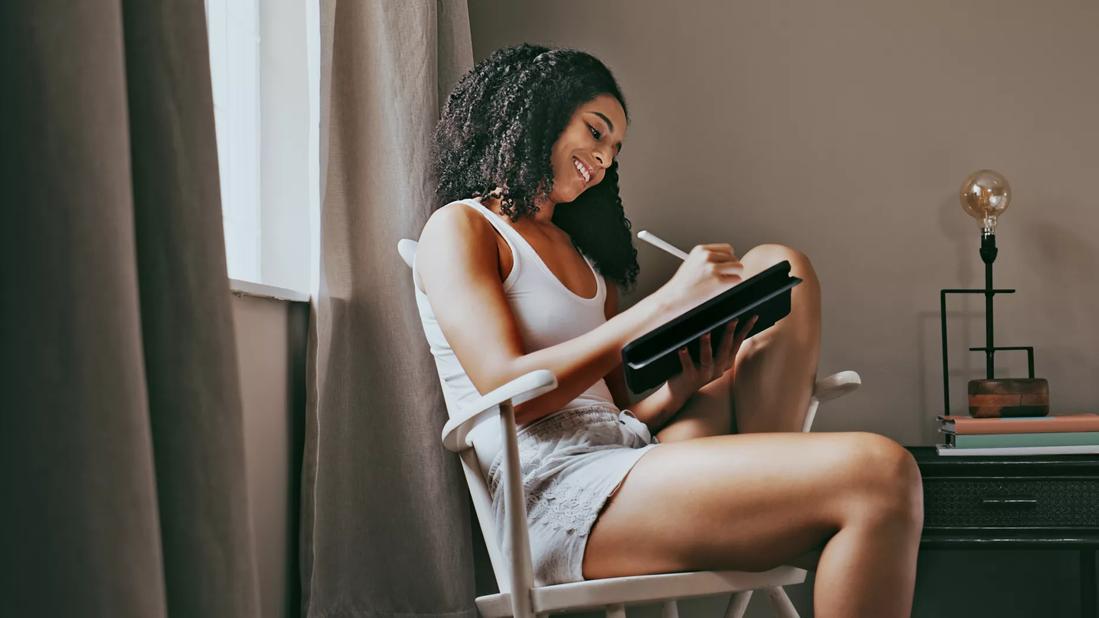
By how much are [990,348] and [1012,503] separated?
41cm

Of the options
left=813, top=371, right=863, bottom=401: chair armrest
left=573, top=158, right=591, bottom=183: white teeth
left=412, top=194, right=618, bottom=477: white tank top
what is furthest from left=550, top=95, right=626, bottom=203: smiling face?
left=813, top=371, right=863, bottom=401: chair armrest

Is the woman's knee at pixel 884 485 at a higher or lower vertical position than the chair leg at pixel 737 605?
higher

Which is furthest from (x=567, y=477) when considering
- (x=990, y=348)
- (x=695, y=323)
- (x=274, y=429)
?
(x=990, y=348)

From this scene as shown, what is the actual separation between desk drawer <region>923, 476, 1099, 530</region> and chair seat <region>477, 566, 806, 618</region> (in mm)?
666

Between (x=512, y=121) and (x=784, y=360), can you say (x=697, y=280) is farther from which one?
(x=512, y=121)

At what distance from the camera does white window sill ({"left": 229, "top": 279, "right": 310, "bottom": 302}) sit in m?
1.30

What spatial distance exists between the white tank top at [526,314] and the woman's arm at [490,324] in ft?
0.18

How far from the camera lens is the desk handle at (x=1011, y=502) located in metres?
1.69

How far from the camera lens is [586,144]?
1.55m

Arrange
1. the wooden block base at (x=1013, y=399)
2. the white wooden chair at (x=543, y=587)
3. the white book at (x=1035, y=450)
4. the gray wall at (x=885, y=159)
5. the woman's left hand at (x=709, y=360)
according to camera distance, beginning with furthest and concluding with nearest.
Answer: the gray wall at (x=885, y=159)
the wooden block base at (x=1013, y=399)
the white book at (x=1035, y=450)
the woman's left hand at (x=709, y=360)
the white wooden chair at (x=543, y=587)

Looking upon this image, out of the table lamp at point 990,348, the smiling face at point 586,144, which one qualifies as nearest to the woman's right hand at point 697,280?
the smiling face at point 586,144

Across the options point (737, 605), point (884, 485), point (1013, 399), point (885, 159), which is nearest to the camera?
point (884, 485)

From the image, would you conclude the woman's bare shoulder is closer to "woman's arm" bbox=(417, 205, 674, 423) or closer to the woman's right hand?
"woman's arm" bbox=(417, 205, 674, 423)

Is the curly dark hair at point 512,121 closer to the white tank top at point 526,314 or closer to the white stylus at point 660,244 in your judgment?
the white tank top at point 526,314
